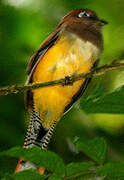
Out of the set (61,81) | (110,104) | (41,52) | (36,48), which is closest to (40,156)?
(110,104)

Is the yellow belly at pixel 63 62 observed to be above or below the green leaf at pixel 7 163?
above

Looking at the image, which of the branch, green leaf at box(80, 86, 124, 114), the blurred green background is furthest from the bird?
green leaf at box(80, 86, 124, 114)

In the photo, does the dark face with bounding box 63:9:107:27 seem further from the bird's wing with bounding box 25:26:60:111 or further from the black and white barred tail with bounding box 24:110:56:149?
the black and white barred tail with bounding box 24:110:56:149

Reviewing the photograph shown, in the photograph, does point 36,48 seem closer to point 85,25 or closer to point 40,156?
point 85,25

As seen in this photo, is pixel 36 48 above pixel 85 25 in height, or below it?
below

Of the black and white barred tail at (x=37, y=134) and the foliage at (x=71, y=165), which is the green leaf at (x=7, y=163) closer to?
the black and white barred tail at (x=37, y=134)

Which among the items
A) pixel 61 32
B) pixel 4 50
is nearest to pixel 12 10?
pixel 4 50

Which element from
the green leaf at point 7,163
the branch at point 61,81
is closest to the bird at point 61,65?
the green leaf at point 7,163

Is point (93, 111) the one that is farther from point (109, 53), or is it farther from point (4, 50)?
point (4, 50)
